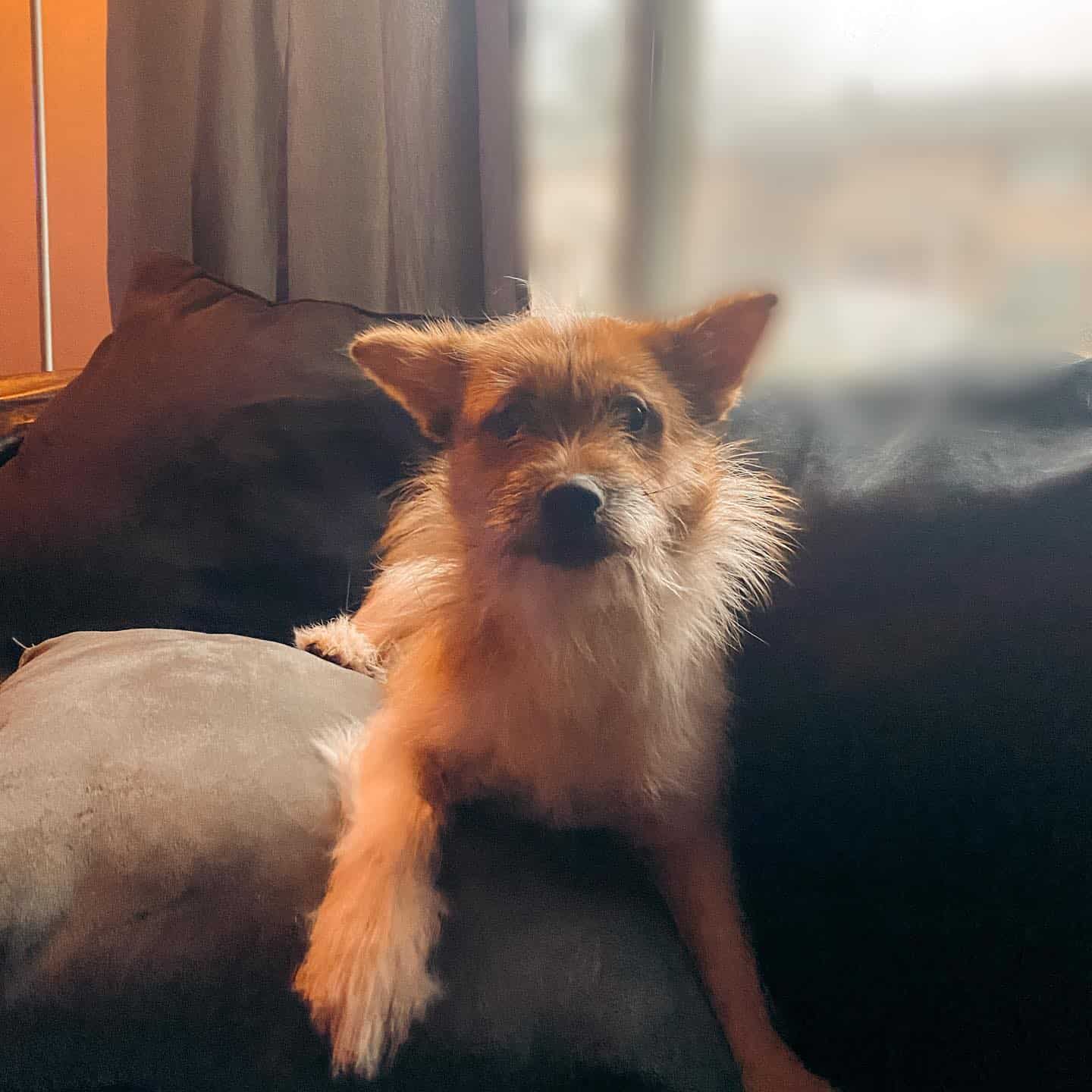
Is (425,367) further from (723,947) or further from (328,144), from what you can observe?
(328,144)

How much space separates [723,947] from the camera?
85 cm

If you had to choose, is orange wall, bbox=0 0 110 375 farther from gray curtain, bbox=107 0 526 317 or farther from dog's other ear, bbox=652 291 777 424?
dog's other ear, bbox=652 291 777 424

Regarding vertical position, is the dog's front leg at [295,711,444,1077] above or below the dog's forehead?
below

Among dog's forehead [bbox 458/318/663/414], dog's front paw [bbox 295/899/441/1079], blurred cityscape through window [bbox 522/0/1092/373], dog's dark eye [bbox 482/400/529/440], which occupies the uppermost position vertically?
blurred cityscape through window [bbox 522/0/1092/373]

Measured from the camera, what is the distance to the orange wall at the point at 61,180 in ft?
8.61

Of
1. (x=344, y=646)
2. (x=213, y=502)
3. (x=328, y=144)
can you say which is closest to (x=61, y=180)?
(x=328, y=144)

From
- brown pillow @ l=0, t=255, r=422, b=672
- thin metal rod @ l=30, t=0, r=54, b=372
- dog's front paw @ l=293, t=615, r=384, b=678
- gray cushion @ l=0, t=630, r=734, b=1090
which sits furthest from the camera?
thin metal rod @ l=30, t=0, r=54, b=372

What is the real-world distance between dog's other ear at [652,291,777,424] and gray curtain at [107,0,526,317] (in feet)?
2.89

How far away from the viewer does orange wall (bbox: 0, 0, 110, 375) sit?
103 inches

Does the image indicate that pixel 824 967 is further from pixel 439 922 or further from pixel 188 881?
pixel 188 881

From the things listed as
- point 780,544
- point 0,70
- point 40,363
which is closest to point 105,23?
point 0,70

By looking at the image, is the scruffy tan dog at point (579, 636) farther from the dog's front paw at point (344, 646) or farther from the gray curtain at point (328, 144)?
the gray curtain at point (328, 144)

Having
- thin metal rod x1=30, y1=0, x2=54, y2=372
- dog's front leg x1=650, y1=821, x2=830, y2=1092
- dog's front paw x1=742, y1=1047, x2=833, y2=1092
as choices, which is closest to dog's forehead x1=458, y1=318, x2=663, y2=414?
dog's front leg x1=650, y1=821, x2=830, y2=1092

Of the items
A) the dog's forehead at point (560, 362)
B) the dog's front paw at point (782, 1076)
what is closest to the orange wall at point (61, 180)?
the dog's forehead at point (560, 362)
